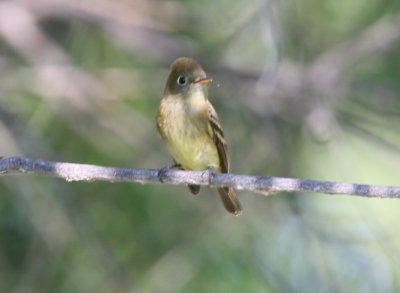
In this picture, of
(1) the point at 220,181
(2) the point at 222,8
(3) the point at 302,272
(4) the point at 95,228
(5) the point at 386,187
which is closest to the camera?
(5) the point at 386,187

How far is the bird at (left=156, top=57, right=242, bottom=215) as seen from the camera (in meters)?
4.64

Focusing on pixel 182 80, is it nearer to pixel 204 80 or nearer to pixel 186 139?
pixel 204 80

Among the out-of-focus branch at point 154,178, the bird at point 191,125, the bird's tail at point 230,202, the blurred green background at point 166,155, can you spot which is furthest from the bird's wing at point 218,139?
the out-of-focus branch at point 154,178

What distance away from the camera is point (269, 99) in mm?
5805

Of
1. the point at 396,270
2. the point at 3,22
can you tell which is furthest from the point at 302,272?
the point at 3,22

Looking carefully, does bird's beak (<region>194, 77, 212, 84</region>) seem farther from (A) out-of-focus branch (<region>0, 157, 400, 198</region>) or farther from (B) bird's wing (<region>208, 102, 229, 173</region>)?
(A) out-of-focus branch (<region>0, 157, 400, 198</region>)

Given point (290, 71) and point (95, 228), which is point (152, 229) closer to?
point (95, 228)

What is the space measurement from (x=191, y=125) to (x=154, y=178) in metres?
1.31

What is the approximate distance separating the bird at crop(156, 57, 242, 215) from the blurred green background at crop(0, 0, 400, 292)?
587 millimetres

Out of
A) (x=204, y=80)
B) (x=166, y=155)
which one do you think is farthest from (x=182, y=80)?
(x=166, y=155)

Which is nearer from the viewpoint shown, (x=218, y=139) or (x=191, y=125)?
(x=191, y=125)

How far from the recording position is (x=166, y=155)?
21.2 ft

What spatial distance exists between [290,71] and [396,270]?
152cm

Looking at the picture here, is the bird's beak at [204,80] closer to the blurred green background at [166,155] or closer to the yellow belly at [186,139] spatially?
the yellow belly at [186,139]
